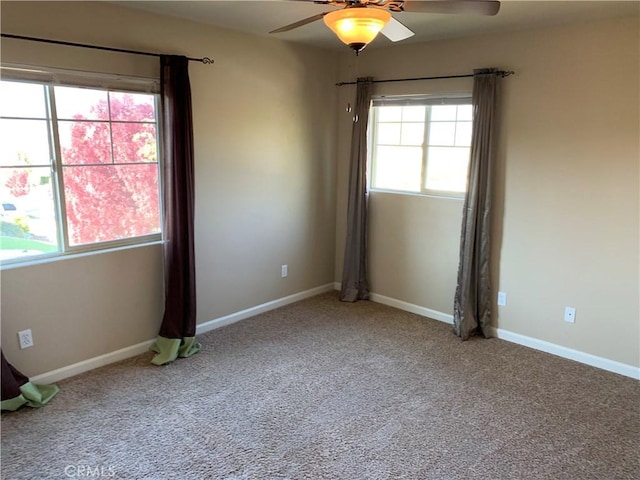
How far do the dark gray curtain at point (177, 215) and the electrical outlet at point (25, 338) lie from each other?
80cm

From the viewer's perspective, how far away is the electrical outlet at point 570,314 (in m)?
3.53

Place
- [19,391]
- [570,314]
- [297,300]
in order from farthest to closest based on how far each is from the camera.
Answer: [297,300]
[570,314]
[19,391]

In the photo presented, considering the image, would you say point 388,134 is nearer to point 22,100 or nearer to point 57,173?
point 57,173

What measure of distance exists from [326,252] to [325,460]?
2748 mm

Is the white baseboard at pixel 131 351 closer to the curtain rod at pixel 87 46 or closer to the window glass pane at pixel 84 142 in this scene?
the window glass pane at pixel 84 142

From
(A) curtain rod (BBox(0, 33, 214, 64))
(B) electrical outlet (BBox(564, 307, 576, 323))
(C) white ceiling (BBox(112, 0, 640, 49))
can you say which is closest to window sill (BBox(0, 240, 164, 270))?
(A) curtain rod (BBox(0, 33, 214, 64))

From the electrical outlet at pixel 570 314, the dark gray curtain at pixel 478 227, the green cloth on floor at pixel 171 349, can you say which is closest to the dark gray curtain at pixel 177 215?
the green cloth on floor at pixel 171 349

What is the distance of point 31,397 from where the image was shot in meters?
2.80

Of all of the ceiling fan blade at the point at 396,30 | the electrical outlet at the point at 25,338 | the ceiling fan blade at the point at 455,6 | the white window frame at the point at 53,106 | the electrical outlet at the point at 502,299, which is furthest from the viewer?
the electrical outlet at the point at 502,299

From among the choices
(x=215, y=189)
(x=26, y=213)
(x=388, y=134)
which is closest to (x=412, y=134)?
(x=388, y=134)

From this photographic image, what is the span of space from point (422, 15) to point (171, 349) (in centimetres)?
294

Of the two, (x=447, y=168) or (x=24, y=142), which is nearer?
(x=24, y=142)

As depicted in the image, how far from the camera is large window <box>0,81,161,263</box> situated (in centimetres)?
282

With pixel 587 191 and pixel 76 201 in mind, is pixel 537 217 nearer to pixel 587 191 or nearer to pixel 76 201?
pixel 587 191
